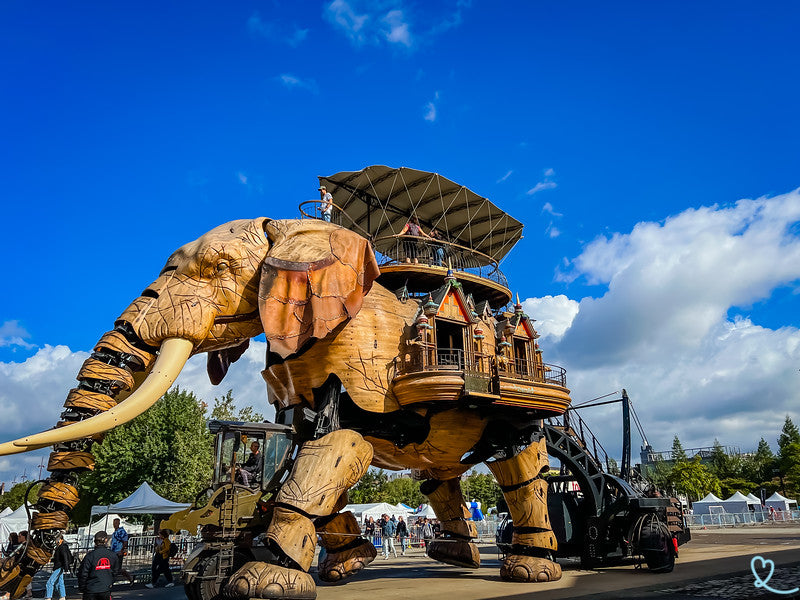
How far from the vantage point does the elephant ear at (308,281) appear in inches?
361

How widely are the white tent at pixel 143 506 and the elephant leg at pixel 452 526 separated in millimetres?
Result: 7441

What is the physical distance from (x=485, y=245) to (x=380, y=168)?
469cm

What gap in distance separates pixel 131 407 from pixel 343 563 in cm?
572

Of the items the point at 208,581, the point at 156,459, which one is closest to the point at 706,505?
the point at 156,459

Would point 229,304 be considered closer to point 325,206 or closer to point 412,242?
point 325,206

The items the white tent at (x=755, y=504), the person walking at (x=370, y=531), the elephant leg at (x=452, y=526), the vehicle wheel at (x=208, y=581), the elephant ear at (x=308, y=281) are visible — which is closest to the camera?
the vehicle wheel at (x=208, y=581)

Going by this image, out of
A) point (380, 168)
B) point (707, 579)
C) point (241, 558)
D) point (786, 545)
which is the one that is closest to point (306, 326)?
point (241, 558)

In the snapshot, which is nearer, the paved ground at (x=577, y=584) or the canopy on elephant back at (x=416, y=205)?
the paved ground at (x=577, y=584)

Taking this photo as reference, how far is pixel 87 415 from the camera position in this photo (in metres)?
7.49

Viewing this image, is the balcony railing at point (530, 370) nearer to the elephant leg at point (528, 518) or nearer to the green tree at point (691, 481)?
the elephant leg at point (528, 518)

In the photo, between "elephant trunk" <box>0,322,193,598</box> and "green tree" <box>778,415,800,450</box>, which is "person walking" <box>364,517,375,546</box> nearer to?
"elephant trunk" <box>0,322,193,598</box>

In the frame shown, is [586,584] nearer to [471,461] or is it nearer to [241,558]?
[471,461]

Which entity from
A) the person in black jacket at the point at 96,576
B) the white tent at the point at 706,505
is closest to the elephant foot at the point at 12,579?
the person in black jacket at the point at 96,576

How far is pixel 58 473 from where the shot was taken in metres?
7.20
